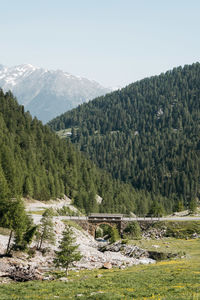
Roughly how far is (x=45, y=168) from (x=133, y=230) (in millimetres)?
58020

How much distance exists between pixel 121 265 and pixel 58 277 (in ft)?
60.6

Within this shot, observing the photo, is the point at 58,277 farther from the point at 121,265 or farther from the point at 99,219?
the point at 99,219

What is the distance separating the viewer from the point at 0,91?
598 ft

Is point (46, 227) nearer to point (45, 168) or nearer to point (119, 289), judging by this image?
point (119, 289)

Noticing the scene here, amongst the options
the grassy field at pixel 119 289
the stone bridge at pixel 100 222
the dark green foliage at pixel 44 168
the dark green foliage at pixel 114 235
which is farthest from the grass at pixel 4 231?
the stone bridge at pixel 100 222

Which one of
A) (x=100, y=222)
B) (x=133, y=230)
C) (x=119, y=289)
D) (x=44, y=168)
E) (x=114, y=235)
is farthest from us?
(x=44, y=168)

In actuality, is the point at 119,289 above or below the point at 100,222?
above

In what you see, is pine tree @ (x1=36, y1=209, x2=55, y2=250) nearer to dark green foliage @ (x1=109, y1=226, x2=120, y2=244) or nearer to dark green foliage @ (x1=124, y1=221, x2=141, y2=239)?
dark green foliage @ (x1=109, y1=226, x2=120, y2=244)

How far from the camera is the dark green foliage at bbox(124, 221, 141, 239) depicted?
104575 mm

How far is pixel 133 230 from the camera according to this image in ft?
346

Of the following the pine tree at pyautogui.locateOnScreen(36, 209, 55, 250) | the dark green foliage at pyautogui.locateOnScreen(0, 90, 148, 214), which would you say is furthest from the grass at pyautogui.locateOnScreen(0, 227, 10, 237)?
the dark green foliage at pyautogui.locateOnScreen(0, 90, 148, 214)

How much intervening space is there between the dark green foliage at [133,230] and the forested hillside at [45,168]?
31.5 meters

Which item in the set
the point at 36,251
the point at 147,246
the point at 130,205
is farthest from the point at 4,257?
the point at 130,205

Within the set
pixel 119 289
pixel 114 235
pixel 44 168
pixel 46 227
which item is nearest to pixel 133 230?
pixel 114 235
